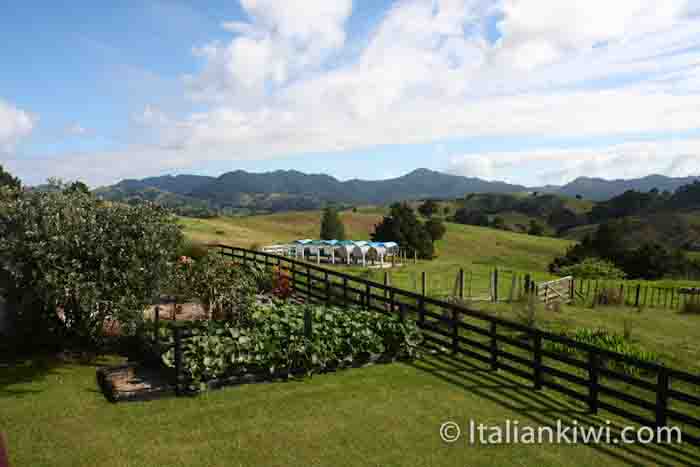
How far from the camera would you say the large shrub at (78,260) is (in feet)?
30.6

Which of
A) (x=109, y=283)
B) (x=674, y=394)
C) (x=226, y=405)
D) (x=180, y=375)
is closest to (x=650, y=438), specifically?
(x=674, y=394)

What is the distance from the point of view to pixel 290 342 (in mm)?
9961

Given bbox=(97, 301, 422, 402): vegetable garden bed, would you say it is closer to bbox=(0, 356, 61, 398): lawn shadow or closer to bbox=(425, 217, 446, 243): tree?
bbox=(0, 356, 61, 398): lawn shadow

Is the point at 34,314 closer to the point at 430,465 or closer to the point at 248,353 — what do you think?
the point at 248,353

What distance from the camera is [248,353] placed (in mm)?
9453

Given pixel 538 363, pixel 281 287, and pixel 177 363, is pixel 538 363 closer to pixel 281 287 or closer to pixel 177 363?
pixel 177 363

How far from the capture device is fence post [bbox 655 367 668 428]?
7434mm

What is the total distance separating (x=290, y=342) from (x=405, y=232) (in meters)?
57.3

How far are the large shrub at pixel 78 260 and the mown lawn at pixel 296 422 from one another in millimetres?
1101

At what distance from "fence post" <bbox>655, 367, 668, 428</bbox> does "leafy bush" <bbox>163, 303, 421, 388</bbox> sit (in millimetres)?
4881

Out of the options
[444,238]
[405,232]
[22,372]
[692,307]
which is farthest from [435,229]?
[22,372]

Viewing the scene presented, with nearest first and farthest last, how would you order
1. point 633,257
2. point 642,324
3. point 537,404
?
point 537,404 → point 642,324 → point 633,257

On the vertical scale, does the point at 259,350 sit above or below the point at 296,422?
above

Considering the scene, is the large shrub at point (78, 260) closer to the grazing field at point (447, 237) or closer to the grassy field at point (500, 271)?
the grassy field at point (500, 271)
